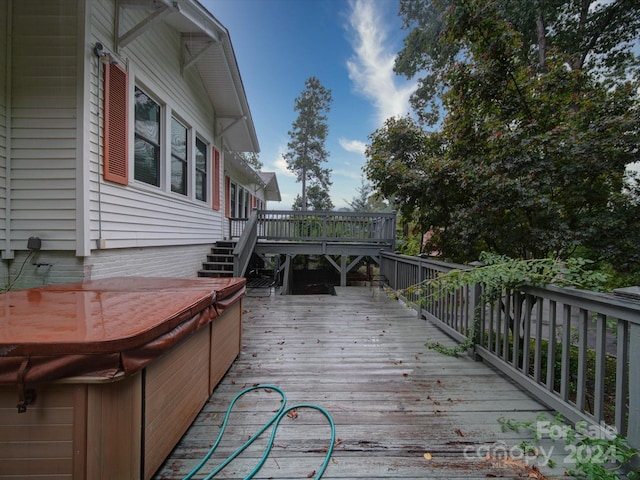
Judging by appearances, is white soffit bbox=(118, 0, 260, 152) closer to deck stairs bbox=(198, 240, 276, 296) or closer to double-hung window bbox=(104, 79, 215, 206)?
double-hung window bbox=(104, 79, 215, 206)

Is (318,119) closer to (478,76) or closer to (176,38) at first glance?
(176,38)

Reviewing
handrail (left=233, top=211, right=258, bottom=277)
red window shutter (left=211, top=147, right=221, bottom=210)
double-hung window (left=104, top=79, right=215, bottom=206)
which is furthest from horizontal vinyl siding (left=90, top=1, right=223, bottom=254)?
handrail (left=233, top=211, right=258, bottom=277)

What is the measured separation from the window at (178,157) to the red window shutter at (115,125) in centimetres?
147

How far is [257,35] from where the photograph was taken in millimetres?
10883

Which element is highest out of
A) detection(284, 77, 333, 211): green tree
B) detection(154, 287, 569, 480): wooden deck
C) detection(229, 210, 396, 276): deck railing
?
detection(284, 77, 333, 211): green tree

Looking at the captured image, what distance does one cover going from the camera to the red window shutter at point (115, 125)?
129 inches

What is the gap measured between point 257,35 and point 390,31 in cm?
644

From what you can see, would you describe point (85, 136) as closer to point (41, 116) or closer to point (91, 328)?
point (41, 116)

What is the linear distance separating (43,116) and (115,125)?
25.5 inches

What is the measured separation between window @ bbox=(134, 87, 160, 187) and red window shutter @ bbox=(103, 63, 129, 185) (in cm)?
44

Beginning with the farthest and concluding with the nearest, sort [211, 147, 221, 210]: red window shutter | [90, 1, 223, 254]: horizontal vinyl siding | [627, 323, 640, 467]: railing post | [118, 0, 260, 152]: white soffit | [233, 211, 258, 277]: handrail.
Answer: [211, 147, 221, 210]: red window shutter, [233, 211, 258, 277]: handrail, [118, 0, 260, 152]: white soffit, [90, 1, 223, 254]: horizontal vinyl siding, [627, 323, 640, 467]: railing post

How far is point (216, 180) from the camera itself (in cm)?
719

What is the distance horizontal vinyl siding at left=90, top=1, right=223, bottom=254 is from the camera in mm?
3203

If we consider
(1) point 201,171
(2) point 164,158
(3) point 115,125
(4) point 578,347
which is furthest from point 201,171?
(4) point 578,347
